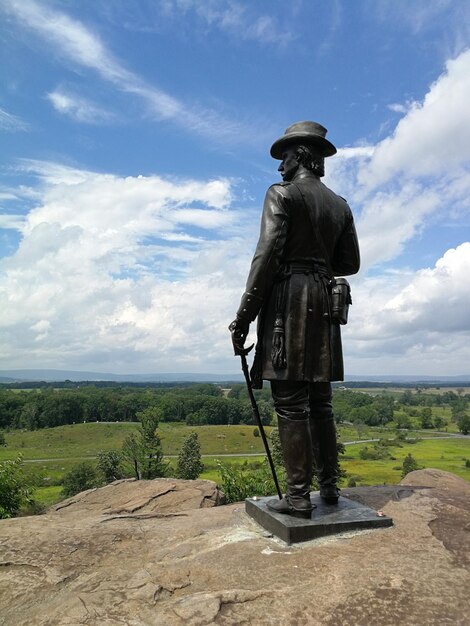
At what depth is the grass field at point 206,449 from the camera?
70.5m

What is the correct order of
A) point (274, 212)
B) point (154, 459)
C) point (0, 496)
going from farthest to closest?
point (154, 459), point (0, 496), point (274, 212)

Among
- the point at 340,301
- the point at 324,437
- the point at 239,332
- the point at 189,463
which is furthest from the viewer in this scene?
the point at 189,463

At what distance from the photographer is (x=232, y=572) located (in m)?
3.91

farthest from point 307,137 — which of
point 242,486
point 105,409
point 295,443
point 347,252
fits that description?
point 105,409

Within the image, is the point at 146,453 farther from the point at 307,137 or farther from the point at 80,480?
the point at 307,137

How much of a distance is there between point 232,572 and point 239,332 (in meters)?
2.23

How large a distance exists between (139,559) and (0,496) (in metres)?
16.0

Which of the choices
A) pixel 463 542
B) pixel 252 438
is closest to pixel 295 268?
pixel 463 542

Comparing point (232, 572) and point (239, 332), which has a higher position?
point (239, 332)

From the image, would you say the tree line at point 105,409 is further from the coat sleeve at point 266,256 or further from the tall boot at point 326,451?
the coat sleeve at point 266,256

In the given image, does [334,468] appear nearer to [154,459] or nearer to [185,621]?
[185,621]

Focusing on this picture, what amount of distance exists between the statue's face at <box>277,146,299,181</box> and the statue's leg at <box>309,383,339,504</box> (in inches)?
96.0

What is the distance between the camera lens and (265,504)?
5.34 m

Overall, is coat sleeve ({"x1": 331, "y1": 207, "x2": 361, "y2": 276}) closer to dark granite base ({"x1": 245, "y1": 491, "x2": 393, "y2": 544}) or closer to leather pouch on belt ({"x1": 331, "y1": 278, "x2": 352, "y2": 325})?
leather pouch on belt ({"x1": 331, "y1": 278, "x2": 352, "y2": 325})
